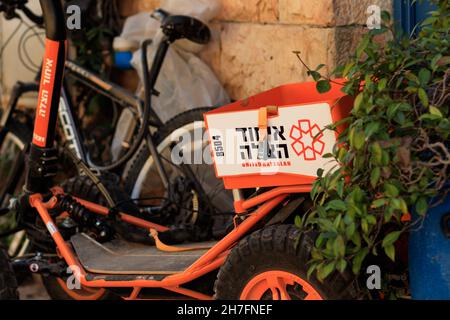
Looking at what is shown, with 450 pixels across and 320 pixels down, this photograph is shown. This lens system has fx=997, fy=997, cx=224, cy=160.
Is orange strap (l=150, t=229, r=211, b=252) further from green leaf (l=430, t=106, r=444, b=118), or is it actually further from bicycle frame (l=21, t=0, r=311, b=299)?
green leaf (l=430, t=106, r=444, b=118)

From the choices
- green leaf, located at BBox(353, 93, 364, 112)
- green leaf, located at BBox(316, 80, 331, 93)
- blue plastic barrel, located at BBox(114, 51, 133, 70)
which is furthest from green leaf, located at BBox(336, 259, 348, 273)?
blue plastic barrel, located at BBox(114, 51, 133, 70)

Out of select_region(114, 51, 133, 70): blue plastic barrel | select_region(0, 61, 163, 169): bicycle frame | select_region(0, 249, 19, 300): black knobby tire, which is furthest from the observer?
select_region(114, 51, 133, 70): blue plastic barrel

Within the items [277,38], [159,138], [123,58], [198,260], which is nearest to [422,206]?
[198,260]

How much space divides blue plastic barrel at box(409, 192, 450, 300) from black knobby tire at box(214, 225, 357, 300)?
0.25 m

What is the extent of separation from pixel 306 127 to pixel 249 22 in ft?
5.87

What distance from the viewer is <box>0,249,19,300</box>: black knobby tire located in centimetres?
460

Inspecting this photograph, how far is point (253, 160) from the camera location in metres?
3.82

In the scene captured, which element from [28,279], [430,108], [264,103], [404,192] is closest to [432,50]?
[430,108]

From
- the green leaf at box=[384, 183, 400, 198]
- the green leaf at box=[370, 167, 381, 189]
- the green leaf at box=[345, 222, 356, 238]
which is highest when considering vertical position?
the green leaf at box=[370, 167, 381, 189]

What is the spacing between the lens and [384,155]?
332 centimetres

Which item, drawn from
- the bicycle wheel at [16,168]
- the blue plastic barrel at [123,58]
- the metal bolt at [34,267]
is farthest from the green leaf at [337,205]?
the blue plastic barrel at [123,58]

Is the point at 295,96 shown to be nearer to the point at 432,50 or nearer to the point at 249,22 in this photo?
the point at 432,50

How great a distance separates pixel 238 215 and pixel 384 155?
851mm

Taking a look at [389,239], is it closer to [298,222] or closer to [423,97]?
[298,222]
